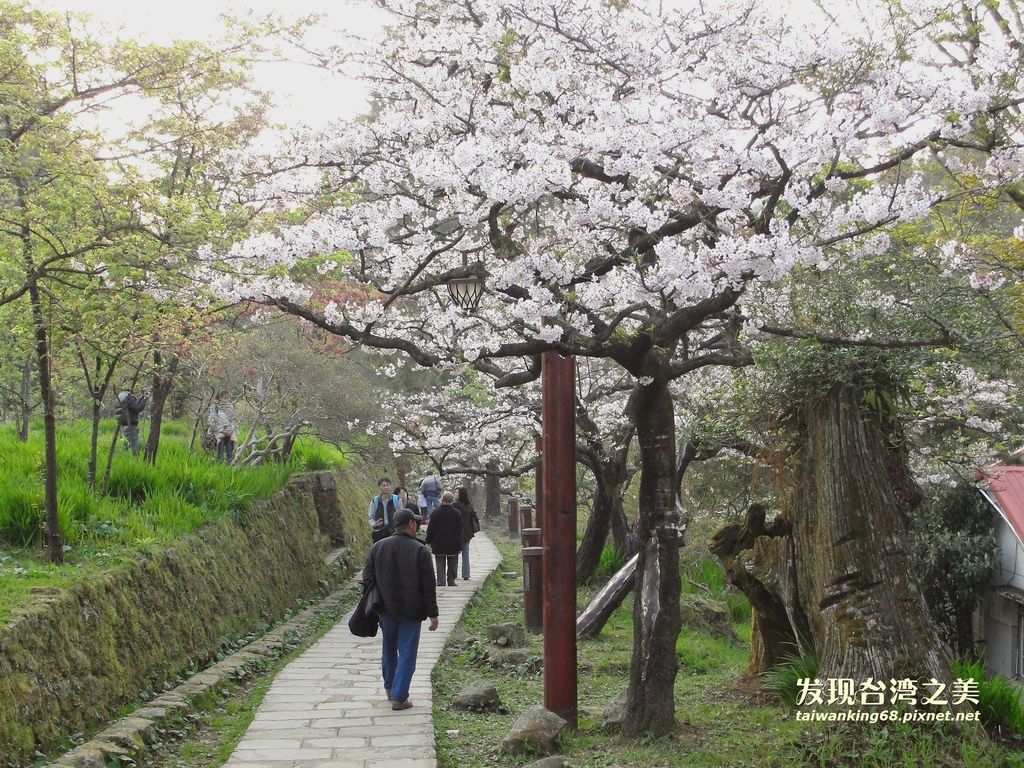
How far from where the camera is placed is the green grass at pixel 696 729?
5.99 metres

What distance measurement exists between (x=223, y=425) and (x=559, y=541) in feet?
29.8

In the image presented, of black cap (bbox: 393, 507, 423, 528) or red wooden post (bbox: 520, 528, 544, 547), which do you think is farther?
red wooden post (bbox: 520, 528, 544, 547)

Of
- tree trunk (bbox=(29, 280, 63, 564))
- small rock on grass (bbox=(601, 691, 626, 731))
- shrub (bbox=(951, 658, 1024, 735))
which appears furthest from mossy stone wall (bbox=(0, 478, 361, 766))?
shrub (bbox=(951, 658, 1024, 735))

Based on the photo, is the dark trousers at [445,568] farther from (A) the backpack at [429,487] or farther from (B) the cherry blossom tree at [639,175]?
(B) the cherry blossom tree at [639,175]

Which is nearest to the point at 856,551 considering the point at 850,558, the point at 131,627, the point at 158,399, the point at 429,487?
the point at 850,558

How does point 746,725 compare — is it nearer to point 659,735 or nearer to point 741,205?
point 659,735

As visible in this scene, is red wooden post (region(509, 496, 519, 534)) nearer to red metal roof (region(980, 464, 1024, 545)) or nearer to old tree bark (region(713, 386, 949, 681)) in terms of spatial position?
red metal roof (region(980, 464, 1024, 545))

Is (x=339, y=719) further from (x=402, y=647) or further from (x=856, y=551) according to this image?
(x=856, y=551)

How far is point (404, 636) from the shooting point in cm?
802

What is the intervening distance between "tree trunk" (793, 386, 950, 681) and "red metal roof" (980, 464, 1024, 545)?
8.93ft

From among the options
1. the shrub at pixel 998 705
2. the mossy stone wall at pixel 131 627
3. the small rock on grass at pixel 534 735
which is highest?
the mossy stone wall at pixel 131 627

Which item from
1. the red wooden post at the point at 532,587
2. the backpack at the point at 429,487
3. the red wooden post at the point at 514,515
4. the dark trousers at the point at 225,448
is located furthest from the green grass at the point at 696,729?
the red wooden post at the point at 514,515

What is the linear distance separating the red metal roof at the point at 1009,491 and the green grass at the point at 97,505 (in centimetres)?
828

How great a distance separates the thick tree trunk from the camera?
8.15 meters
